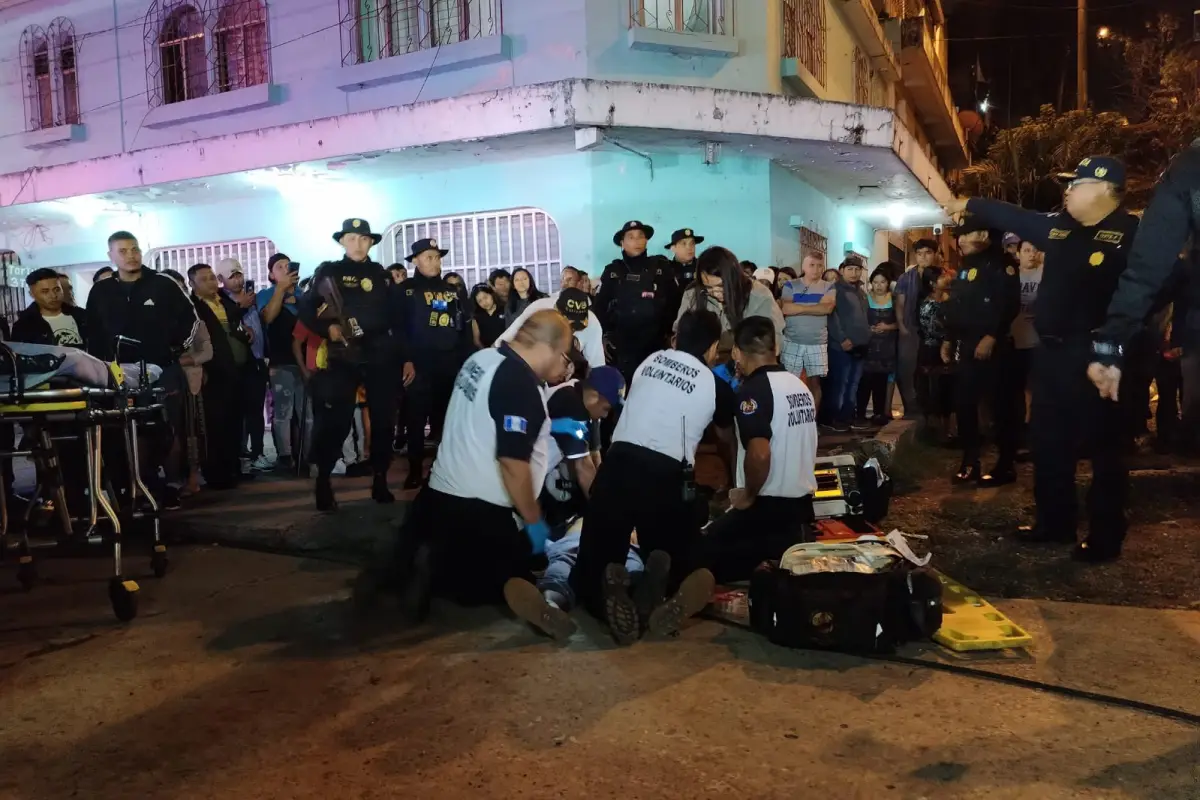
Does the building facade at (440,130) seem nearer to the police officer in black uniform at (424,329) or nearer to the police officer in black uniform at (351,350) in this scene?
the police officer in black uniform at (424,329)

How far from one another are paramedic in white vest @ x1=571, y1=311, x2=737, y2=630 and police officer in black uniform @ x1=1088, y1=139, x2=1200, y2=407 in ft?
5.55

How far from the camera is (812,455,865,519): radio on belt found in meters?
5.32

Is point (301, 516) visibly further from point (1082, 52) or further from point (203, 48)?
point (1082, 52)

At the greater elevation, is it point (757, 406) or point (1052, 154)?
point (1052, 154)

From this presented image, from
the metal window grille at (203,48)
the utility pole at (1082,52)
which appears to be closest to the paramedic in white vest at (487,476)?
the metal window grille at (203,48)

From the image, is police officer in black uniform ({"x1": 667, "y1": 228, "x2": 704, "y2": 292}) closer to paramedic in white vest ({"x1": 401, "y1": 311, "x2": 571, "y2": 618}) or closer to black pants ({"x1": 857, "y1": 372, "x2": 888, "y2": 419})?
black pants ({"x1": 857, "y1": 372, "x2": 888, "y2": 419})

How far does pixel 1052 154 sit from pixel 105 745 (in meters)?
23.8

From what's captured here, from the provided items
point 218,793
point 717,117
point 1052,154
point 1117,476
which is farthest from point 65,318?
point 1052,154

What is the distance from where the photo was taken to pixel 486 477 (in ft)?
13.6

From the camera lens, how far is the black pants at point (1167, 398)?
7.55 m

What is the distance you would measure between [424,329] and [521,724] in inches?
174

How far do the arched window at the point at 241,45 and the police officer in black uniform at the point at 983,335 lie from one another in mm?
9866

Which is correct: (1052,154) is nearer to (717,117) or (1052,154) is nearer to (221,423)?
(717,117)

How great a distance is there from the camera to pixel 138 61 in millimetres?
13156
